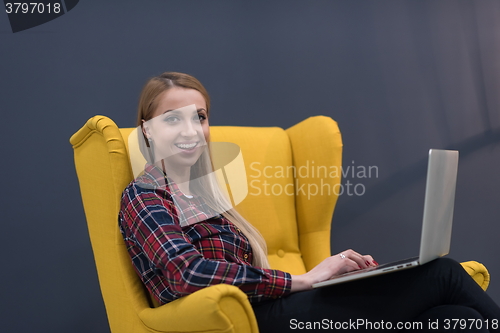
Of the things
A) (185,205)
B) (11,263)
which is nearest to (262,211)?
(185,205)

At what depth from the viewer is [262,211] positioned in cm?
179

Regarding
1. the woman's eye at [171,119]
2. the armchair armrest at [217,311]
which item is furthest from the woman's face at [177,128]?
the armchair armrest at [217,311]

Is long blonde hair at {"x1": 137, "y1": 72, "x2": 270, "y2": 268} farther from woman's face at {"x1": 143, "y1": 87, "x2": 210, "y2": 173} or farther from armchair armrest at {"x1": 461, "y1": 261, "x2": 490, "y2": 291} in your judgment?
armchair armrest at {"x1": 461, "y1": 261, "x2": 490, "y2": 291}

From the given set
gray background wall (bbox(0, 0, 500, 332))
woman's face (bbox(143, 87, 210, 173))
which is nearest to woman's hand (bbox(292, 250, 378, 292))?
woman's face (bbox(143, 87, 210, 173))

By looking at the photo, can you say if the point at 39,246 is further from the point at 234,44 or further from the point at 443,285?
the point at 443,285

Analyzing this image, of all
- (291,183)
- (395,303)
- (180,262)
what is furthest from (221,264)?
(291,183)

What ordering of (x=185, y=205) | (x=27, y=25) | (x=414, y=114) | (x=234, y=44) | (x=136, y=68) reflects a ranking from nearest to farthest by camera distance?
(x=185, y=205), (x=27, y=25), (x=136, y=68), (x=234, y=44), (x=414, y=114)

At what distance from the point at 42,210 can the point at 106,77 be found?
58 cm

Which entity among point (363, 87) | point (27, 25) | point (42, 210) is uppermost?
point (27, 25)

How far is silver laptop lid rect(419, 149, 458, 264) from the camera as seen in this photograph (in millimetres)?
1009

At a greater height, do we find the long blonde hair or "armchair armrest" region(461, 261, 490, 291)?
the long blonde hair

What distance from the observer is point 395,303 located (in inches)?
44.0

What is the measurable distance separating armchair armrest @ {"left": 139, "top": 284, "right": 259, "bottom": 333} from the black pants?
14 cm

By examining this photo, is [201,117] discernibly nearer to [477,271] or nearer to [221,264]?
[221,264]
